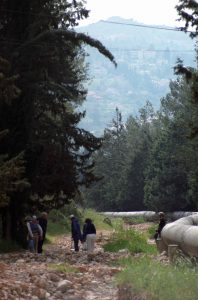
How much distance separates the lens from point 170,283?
11.3 meters

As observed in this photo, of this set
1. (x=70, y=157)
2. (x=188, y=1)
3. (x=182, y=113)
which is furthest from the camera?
(x=182, y=113)

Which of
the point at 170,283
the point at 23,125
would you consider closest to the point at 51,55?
the point at 23,125

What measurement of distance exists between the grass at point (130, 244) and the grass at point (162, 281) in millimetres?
14296

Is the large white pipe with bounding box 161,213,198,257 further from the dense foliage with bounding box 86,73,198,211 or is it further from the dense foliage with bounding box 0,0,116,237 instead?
the dense foliage with bounding box 86,73,198,211

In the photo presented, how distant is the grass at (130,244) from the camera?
28.0 metres

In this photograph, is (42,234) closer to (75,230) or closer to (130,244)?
(75,230)

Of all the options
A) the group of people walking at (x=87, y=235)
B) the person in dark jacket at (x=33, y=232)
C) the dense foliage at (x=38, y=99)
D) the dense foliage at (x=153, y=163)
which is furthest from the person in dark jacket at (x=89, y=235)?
the dense foliage at (x=153, y=163)

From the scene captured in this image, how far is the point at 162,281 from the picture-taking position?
11.6 m

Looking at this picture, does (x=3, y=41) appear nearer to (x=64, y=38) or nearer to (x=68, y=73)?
(x=64, y=38)

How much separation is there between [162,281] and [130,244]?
17643 millimetres

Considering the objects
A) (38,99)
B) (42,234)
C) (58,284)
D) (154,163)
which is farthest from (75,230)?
(154,163)

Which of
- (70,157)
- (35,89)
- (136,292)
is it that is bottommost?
(136,292)

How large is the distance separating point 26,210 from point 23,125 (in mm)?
3989

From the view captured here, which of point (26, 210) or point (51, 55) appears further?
point (26, 210)
